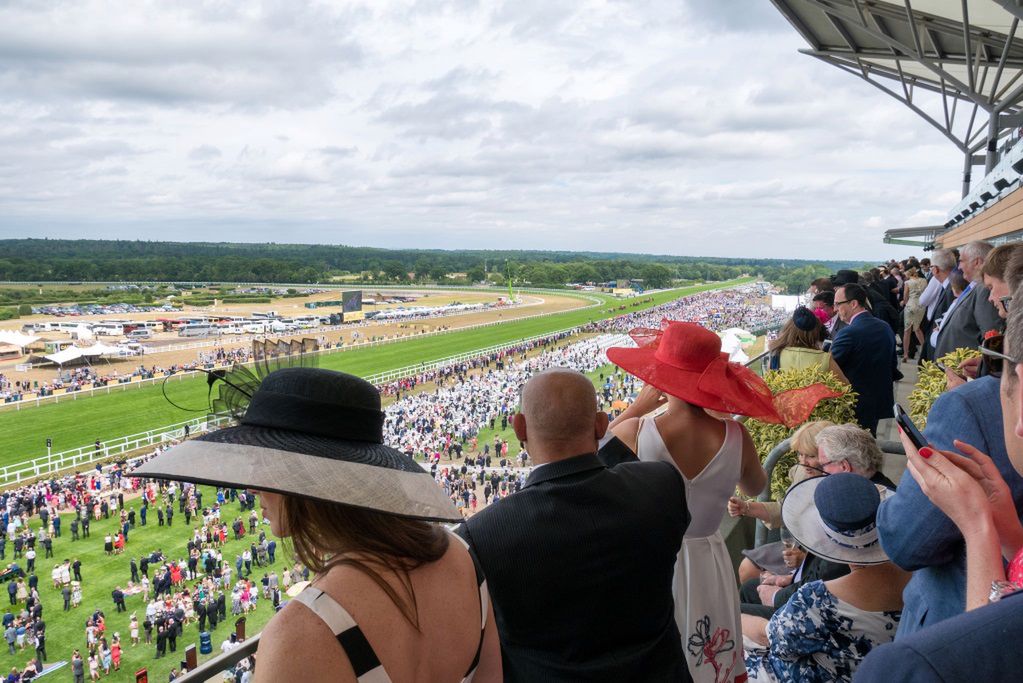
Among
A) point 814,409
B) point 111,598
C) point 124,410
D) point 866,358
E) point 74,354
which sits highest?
point 866,358

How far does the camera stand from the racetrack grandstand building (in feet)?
39.1

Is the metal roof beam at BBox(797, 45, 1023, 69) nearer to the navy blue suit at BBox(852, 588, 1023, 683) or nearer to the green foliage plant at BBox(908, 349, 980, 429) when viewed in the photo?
the green foliage plant at BBox(908, 349, 980, 429)

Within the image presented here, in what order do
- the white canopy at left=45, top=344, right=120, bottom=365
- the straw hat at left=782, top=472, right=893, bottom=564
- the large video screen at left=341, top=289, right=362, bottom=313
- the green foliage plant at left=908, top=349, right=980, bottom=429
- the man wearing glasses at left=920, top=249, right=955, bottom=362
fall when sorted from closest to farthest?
the straw hat at left=782, top=472, right=893, bottom=564 < the green foliage plant at left=908, top=349, right=980, bottom=429 < the man wearing glasses at left=920, top=249, right=955, bottom=362 < the white canopy at left=45, top=344, right=120, bottom=365 < the large video screen at left=341, top=289, right=362, bottom=313

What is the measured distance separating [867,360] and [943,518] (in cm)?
373

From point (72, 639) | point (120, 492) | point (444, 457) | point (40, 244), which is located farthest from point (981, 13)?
point (40, 244)


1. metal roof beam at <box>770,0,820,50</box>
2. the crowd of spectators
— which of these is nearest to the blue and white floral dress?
metal roof beam at <box>770,0,820,50</box>

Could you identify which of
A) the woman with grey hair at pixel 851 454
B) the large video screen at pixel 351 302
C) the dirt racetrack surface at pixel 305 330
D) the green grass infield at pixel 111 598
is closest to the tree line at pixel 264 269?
the dirt racetrack surface at pixel 305 330

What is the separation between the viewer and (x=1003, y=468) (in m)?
1.35

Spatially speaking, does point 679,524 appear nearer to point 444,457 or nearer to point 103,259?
point 444,457

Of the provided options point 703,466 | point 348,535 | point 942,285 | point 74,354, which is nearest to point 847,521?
point 703,466

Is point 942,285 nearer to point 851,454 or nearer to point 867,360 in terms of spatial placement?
point 867,360

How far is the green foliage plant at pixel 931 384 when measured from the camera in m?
3.63

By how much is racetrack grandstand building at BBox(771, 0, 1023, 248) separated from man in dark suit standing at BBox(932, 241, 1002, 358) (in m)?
4.38

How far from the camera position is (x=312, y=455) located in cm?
112
